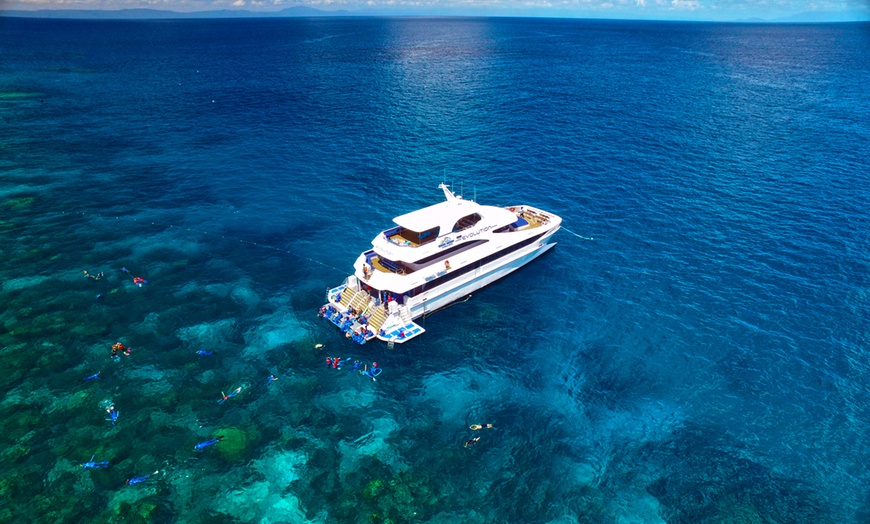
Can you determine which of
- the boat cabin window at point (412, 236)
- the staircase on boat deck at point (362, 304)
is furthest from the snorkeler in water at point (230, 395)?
the boat cabin window at point (412, 236)

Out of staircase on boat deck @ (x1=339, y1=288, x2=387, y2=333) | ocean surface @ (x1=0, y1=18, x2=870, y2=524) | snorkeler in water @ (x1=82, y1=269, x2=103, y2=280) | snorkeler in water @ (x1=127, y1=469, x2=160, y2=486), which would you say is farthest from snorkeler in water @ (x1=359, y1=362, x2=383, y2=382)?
snorkeler in water @ (x1=82, y1=269, x2=103, y2=280)

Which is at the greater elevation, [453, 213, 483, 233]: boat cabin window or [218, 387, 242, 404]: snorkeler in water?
[453, 213, 483, 233]: boat cabin window

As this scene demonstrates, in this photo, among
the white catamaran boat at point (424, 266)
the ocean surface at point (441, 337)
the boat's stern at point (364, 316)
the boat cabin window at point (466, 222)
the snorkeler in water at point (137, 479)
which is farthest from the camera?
the boat cabin window at point (466, 222)

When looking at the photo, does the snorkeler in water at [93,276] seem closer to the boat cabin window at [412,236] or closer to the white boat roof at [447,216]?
the boat cabin window at [412,236]

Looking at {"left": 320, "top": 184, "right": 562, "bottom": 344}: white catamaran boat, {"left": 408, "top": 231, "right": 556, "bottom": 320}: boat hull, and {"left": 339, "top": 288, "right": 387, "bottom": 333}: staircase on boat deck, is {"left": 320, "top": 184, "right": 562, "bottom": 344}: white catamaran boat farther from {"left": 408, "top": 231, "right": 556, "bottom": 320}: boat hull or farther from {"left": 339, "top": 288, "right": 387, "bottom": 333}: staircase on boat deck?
{"left": 339, "top": 288, "right": 387, "bottom": 333}: staircase on boat deck

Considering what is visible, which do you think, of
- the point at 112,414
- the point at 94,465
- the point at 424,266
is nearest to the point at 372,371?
the point at 424,266

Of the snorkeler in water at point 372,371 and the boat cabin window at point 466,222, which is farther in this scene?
the boat cabin window at point 466,222

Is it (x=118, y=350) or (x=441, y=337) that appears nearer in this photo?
(x=118, y=350)

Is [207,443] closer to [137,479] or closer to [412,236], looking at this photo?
[137,479]

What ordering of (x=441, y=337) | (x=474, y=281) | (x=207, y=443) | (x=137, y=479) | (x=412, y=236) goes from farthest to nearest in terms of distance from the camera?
1. (x=474, y=281)
2. (x=412, y=236)
3. (x=441, y=337)
4. (x=207, y=443)
5. (x=137, y=479)
